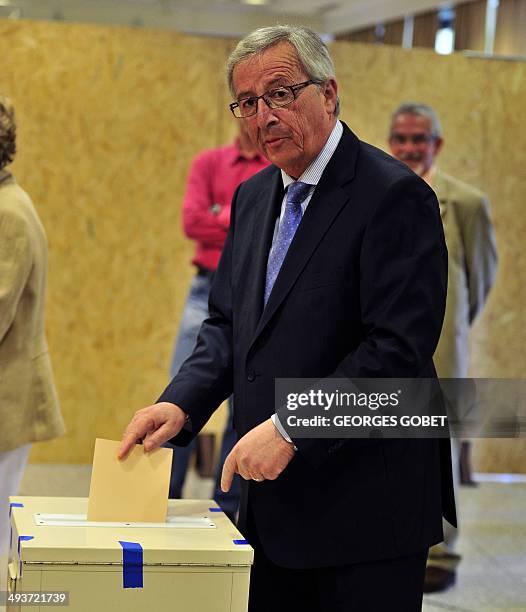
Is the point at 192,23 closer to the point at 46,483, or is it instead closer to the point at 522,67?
the point at 522,67

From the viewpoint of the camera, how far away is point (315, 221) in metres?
1.92

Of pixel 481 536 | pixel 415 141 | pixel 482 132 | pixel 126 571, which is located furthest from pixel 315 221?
pixel 482 132

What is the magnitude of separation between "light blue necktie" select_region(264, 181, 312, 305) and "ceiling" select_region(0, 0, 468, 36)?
351 cm

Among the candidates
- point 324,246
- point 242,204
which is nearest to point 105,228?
point 242,204

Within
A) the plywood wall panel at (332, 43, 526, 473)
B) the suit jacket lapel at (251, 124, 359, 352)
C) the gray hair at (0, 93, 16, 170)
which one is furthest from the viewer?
the plywood wall panel at (332, 43, 526, 473)

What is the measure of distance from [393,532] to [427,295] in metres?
0.43

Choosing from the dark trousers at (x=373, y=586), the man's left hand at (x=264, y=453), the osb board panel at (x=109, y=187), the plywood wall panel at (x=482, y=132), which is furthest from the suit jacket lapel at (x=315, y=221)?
the plywood wall panel at (x=482, y=132)

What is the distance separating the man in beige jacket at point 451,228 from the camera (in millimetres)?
4230

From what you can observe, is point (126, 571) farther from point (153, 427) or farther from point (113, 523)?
point (153, 427)

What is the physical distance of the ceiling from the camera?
5.86m

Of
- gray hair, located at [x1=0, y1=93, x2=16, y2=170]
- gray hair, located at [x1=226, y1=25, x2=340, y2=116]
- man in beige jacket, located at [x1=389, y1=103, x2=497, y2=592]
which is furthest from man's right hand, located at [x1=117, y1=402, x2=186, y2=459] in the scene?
man in beige jacket, located at [x1=389, y1=103, x2=497, y2=592]

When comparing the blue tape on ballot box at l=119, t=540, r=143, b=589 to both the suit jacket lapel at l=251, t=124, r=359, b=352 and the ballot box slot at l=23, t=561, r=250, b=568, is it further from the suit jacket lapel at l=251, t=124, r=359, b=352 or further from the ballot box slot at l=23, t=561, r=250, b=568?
the suit jacket lapel at l=251, t=124, r=359, b=352

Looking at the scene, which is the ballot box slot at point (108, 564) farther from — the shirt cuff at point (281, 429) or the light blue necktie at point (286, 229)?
the light blue necktie at point (286, 229)

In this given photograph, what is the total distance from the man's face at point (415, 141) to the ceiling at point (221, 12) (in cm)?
138
